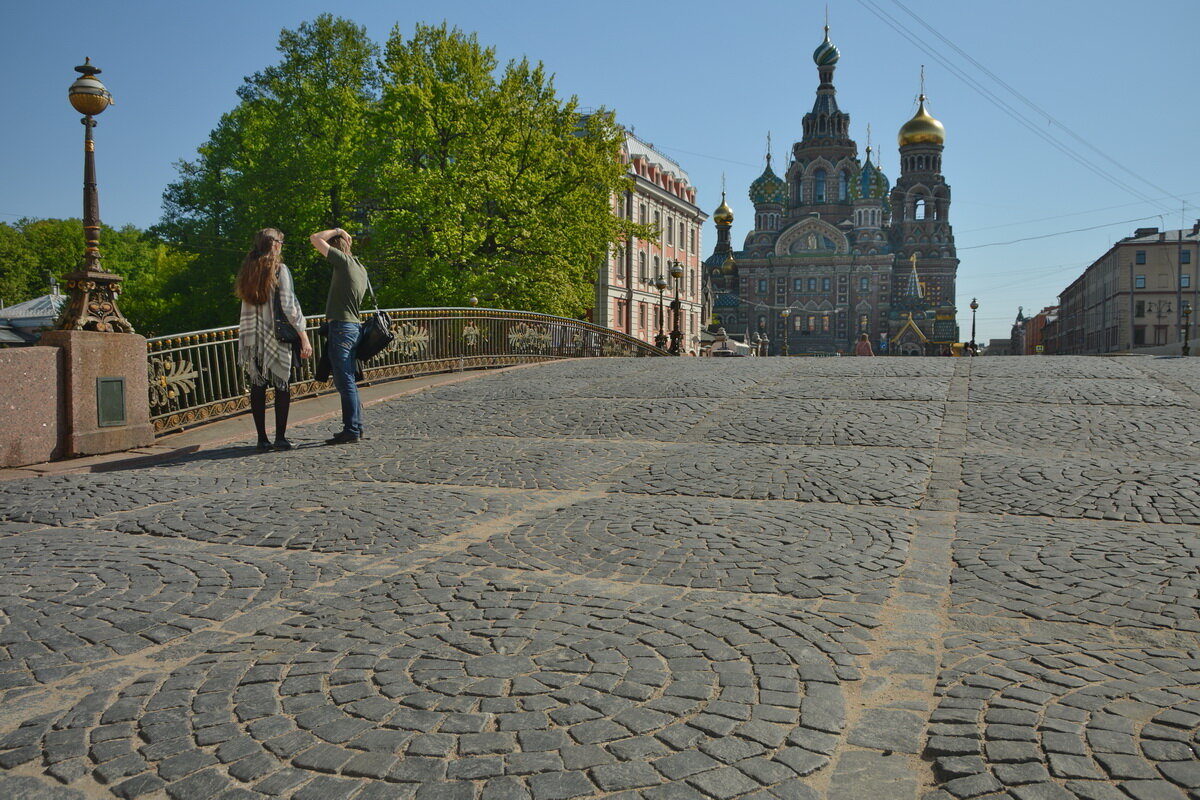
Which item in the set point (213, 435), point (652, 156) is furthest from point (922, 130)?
point (213, 435)

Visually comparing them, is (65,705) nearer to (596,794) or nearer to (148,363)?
(596,794)

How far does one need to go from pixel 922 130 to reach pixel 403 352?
4525 inches

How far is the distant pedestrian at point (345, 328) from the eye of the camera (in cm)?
844

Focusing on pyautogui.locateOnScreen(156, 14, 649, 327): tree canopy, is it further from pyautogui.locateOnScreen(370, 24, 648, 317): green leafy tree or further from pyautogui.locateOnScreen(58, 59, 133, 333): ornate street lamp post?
pyautogui.locateOnScreen(58, 59, 133, 333): ornate street lamp post

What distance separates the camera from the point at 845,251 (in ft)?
377

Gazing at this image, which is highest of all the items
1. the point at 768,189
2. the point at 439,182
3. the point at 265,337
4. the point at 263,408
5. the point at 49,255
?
the point at 768,189

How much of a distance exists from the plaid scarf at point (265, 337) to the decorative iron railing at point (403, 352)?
4.68 feet

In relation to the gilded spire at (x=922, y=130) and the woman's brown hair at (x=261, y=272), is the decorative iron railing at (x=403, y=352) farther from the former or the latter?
the gilded spire at (x=922, y=130)

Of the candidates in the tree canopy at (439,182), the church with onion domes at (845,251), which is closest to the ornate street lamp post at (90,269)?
the tree canopy at (439,182)

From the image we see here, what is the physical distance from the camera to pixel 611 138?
32438 mm

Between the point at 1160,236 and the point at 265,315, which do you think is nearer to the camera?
the point at 265,315

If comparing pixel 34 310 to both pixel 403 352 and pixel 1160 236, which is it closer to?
pixel 403 352

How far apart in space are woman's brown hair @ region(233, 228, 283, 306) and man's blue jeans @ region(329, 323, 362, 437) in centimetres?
84

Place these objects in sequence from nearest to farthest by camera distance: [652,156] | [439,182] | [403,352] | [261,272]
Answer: [261,272] → [403,352] → [439,182] → [652,156]
